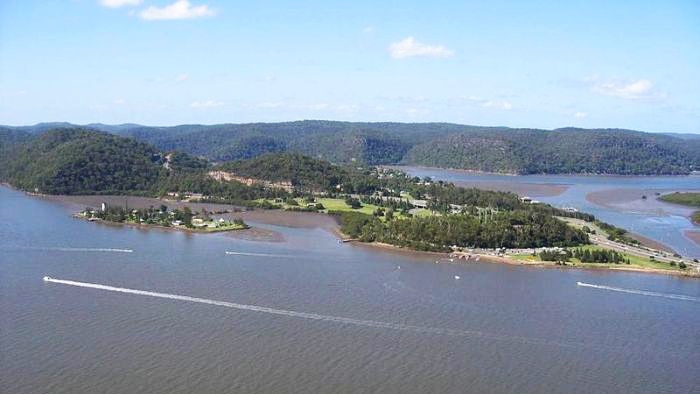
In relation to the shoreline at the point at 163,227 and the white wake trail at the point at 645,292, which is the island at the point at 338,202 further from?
the white wake trail at the point at 645,292

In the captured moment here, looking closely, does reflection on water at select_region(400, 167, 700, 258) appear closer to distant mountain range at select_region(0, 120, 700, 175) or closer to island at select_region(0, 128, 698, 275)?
island at select_region(0, 128, 698, 275)

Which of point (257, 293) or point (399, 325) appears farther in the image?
point (257, 293)

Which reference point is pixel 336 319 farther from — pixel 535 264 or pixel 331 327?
pixel 535 264

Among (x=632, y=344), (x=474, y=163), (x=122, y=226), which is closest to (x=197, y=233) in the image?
(x=122, y=226)

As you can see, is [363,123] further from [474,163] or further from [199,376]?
[199,376]

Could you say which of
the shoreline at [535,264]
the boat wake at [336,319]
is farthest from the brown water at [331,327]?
the shoreline at [535,264]
